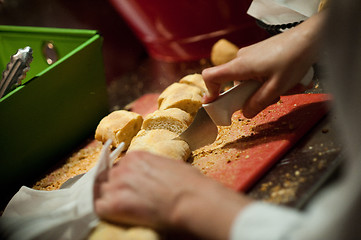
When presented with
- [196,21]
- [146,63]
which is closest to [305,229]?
[196,21]

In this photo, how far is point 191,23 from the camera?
1982 mm

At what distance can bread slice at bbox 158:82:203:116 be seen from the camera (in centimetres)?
143

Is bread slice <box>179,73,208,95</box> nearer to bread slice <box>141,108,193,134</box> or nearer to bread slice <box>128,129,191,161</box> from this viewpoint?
bread slice <box>141,108,193,134</box>

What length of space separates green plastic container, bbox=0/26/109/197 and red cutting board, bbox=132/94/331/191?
1.84 ft

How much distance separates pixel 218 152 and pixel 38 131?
0.64 meters

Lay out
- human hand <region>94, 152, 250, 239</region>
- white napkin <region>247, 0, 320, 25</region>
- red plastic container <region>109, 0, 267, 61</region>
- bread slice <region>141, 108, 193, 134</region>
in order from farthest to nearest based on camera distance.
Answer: red plastic container <region>109, 0, 267, 61</region>, white napkin <region>247, 0, 320, 25</region>, bread slice <region>141, 108, 193, 134</region>, human hand <region>94, 152, 250, 239</region>

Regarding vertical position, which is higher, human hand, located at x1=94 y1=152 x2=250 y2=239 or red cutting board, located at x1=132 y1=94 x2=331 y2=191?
human hand, located at x1=94 y1=152 x2=250 y2=239

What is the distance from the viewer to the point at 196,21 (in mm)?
1971

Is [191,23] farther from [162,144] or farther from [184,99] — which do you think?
[162,144]

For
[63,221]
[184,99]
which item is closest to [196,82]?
[184,99]

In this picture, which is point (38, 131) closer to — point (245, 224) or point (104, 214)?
point (104, 214)

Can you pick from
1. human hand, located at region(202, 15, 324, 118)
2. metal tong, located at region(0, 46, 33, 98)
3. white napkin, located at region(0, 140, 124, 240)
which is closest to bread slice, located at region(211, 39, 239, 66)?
human hand, located at region(202, 15, 324, 118)

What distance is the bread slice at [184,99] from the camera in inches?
56.2

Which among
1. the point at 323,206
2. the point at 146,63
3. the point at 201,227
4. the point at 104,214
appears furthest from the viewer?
the point at 146,63
